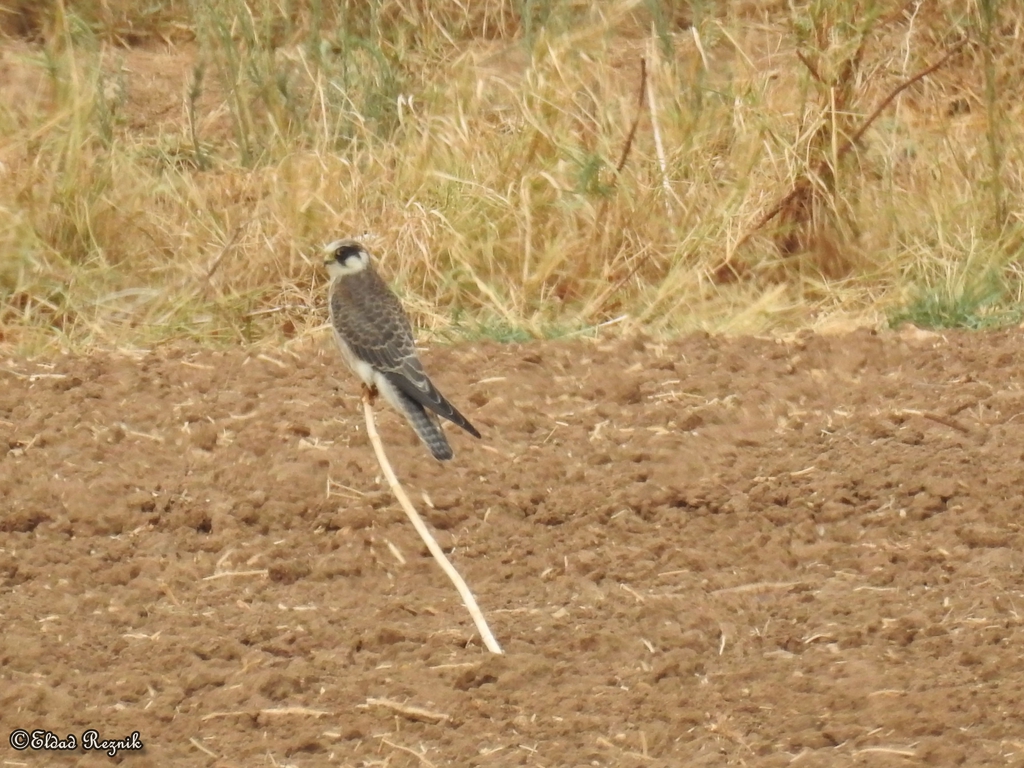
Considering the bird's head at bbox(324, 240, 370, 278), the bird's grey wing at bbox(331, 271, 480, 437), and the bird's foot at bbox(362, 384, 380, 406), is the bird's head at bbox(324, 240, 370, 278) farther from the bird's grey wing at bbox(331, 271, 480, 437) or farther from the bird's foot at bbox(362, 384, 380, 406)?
the bird's foot at bbox(362, 384, 380, 406)

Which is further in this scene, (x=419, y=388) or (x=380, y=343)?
(x=380, y=343)

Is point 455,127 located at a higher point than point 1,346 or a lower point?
higher

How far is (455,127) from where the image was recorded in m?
7.49

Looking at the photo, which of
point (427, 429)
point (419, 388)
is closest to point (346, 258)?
point (419, 388)

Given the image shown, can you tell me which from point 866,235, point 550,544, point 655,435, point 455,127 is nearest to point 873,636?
point 550,544

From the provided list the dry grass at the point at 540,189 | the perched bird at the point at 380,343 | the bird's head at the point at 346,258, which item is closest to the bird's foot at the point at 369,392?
the perched bird at the point at 380,343

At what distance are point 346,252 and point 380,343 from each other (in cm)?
83

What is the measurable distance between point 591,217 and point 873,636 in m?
3.65

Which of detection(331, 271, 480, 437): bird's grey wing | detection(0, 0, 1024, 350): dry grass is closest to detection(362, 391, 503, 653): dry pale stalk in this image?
detection(331, 271, 480, 437): bird's grey wing

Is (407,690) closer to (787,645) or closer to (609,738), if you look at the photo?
(609,738)

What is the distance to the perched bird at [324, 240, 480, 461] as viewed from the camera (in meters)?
4.33

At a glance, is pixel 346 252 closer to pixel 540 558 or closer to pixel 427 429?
pixel 427 429

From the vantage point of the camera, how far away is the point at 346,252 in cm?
557

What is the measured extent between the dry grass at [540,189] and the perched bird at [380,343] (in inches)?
27.4
